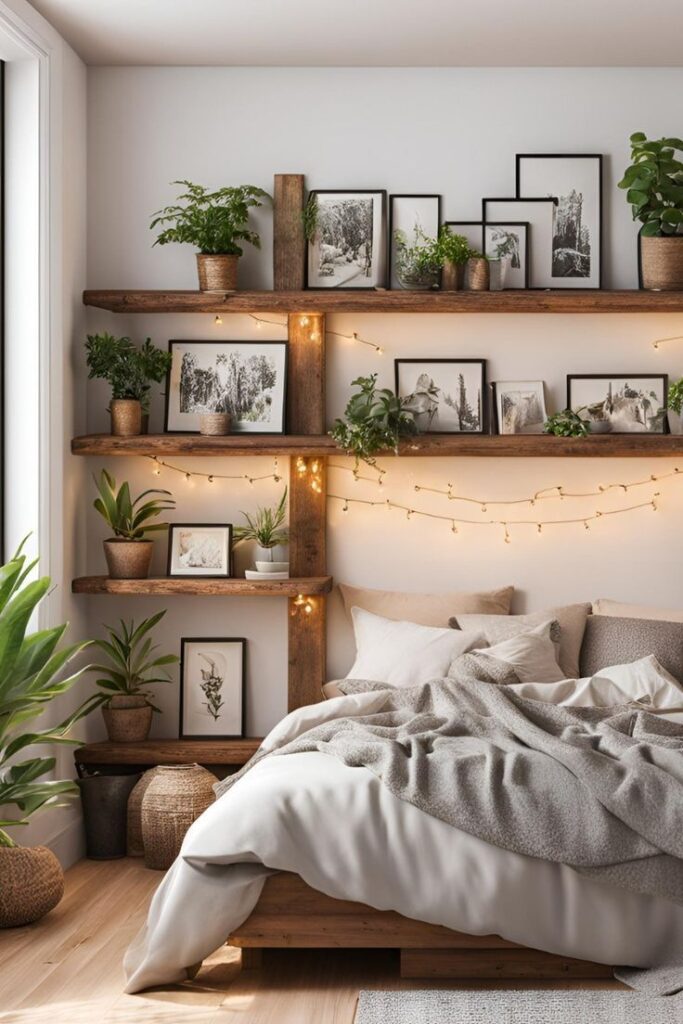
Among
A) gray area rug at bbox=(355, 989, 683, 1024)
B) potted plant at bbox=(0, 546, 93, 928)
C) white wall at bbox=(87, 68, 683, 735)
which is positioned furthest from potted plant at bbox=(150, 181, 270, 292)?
gray area rug at bbox=(355, 989, 683, 1024)

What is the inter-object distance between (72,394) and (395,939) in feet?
8.79

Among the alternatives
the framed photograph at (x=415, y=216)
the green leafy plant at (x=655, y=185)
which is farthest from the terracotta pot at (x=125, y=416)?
the green leafy plant at (x=655, y=185)

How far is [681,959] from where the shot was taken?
3.32 meters

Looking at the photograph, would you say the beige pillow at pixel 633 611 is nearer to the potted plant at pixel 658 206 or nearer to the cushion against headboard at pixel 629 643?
the cushion against headboard at pixel 629 643

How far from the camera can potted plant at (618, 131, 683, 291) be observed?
486cm

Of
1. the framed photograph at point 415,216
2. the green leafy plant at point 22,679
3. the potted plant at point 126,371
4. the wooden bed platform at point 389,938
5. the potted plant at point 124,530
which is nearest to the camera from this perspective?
the wooden bed platform at point 389,938

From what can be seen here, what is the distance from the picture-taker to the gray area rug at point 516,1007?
312 cm

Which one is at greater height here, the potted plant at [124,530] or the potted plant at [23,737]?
the potted plant at [124,530]

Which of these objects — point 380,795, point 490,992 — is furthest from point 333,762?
point 490,992

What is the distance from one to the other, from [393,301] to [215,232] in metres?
0.79

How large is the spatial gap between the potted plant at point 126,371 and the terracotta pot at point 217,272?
0.36m

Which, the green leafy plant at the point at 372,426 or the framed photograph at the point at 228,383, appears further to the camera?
the framed photograph at the point at 228,383

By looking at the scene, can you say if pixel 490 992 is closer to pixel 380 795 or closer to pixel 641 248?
pixel 380 795

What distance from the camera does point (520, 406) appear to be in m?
5.18
